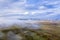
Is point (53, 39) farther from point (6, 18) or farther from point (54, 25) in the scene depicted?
point (6, 18)

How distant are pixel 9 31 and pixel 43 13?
25 cm

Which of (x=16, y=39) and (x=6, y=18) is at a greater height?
(x=6, y=18)

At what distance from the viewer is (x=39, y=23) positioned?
83 centimetres

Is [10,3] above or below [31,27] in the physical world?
above

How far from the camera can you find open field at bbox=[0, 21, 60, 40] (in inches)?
31.0

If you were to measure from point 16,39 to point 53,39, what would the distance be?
8.1 inches

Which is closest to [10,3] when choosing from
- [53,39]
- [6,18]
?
[6,18]

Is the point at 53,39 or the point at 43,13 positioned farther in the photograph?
the point at 43,13

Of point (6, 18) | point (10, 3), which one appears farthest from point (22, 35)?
point (10, 3)

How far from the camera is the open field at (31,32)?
0.79 m

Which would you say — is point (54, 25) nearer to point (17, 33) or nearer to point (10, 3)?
point (17, 33)

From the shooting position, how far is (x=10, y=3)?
3.24ft

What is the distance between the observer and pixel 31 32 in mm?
807

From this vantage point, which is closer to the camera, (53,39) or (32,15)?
(53,39)
